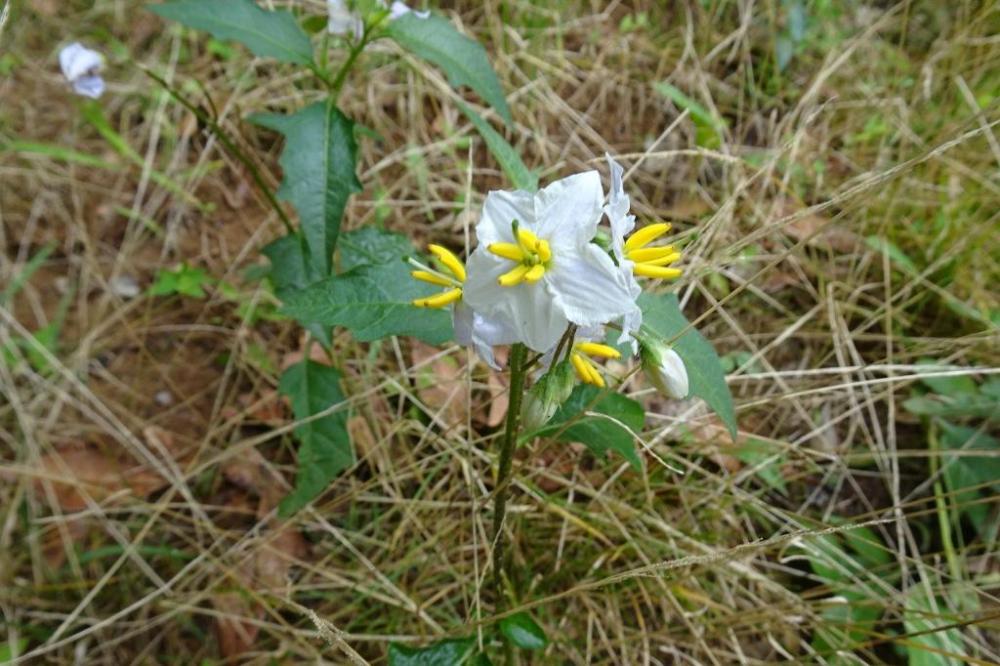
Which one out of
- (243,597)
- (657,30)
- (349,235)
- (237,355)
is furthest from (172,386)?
(657,30)

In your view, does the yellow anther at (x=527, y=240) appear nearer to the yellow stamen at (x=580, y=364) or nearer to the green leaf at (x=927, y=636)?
the yellow stamen at (x=580, y=364)

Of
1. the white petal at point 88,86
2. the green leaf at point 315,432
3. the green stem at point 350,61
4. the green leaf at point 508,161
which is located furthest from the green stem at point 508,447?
the white petal at point 88,86

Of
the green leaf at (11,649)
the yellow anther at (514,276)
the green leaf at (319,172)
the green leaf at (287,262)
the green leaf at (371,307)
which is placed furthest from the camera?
the green leaf at (11,649)

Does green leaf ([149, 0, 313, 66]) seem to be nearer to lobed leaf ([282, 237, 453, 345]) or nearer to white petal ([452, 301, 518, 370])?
lobed leaf ([282, 237, 453, 345])

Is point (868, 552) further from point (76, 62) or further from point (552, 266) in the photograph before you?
point (76, 62)

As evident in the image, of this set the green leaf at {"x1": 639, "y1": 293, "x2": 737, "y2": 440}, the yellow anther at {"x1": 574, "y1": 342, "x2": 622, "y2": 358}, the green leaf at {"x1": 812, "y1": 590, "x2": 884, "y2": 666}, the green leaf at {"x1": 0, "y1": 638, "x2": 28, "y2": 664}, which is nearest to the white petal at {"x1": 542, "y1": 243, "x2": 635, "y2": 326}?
the yellow anther at {"x1": 574, "y1": 342, "x2": 622, "y2": 358}

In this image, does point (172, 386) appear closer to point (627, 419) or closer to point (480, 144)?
point (480, 144)

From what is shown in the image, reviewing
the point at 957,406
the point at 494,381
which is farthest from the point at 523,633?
the point at 957,406
